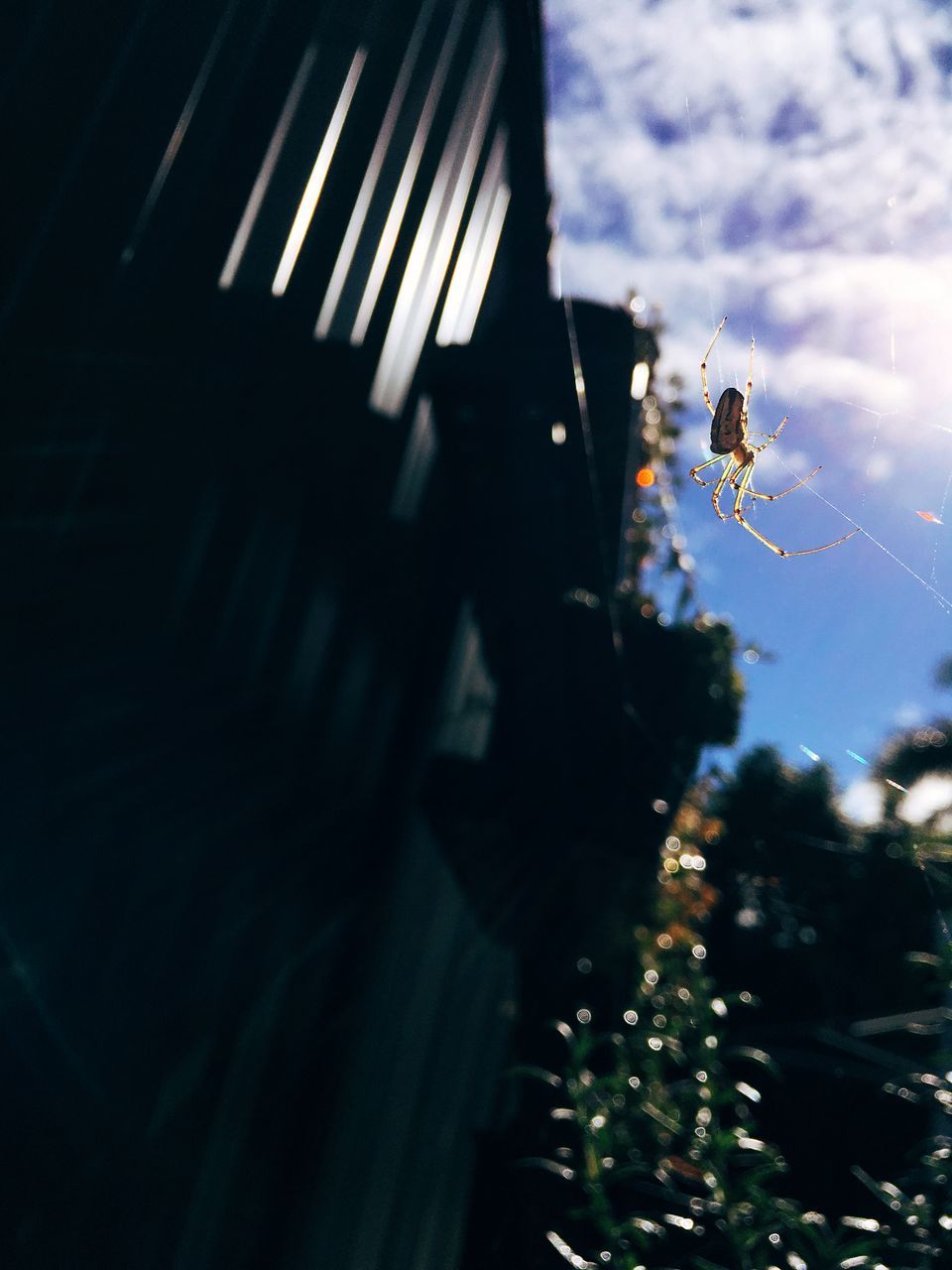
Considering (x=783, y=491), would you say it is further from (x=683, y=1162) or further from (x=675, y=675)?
(x=683, y=1162)

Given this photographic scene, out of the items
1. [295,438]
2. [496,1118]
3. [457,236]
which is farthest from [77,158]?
[496,1118]

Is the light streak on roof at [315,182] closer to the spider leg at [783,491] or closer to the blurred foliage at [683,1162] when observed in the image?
the spider leg at [783,491]

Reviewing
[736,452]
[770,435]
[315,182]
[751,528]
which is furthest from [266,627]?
[736,452]

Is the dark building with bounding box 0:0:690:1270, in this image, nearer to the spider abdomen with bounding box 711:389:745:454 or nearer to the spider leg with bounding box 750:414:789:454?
the spider abdomen with bounding box 711:389:745:454

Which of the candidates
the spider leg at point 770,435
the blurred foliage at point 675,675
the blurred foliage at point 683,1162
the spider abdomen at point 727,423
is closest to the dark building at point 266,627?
the blurred foliage at point 675,675

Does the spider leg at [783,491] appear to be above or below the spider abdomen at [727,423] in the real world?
below

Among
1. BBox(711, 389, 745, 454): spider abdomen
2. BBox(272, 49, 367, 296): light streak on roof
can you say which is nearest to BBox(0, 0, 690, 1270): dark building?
BBox(272, 49, 367, 296): light streak on roof
